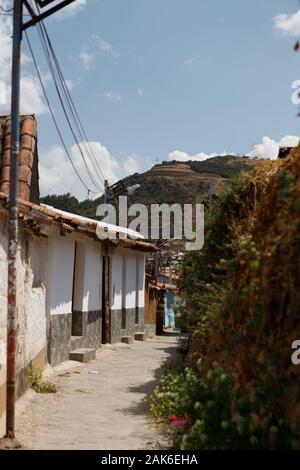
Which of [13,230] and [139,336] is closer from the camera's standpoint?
[13,230]

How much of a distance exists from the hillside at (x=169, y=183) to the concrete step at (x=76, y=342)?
31.6 m

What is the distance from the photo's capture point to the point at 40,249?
11.8 meters

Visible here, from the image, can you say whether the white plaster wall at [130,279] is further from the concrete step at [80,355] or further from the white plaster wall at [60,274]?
the white plaster wall at [60,274]

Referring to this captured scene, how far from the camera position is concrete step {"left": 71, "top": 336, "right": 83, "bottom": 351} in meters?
14.3

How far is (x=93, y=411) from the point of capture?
8.62m

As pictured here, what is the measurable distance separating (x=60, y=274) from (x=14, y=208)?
655cm

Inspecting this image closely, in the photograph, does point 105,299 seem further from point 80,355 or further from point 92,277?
point 80,355

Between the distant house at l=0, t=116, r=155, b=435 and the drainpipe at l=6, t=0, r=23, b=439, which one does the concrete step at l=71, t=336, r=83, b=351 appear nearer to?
the distant house at l=0, t=116, r=155, b=435

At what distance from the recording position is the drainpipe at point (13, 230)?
21.1 ft

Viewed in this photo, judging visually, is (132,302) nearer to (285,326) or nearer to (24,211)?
(24,211)

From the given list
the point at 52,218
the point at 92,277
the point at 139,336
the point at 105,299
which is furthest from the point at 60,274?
the point at 139,336

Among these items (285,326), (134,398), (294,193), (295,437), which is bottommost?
(134,398)
